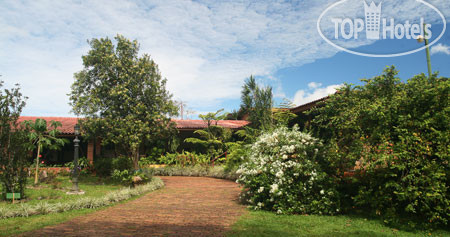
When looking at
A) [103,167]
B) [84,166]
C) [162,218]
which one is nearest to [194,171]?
[103,167]

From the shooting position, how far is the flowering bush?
696 centimetres

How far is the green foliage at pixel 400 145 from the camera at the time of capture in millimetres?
5395

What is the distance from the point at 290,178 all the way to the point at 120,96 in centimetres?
852

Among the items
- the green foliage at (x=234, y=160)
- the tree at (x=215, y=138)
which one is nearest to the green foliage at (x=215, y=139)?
the tree at (x=215, y=138)

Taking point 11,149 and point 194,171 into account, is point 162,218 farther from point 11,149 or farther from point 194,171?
point 194,171

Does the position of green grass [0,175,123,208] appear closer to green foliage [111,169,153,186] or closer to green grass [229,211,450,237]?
green foliage [111,169,153,186]

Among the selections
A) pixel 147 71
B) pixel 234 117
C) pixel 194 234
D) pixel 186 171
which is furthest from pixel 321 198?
pixel 234 117

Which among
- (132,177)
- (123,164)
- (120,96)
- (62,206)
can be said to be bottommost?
(62,206)

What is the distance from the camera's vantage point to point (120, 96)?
1273 cm

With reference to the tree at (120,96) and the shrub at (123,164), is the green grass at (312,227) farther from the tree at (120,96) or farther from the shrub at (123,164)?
the shrub at (123,164)

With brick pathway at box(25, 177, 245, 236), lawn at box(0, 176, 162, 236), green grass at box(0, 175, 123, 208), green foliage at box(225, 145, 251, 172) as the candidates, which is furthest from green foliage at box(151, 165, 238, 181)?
brick pathway at box(25, 177, 245, 236)

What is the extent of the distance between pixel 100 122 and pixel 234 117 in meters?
23.6

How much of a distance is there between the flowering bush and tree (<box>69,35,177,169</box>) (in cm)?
625

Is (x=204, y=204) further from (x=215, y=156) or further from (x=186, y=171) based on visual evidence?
(x=215, y=156)
